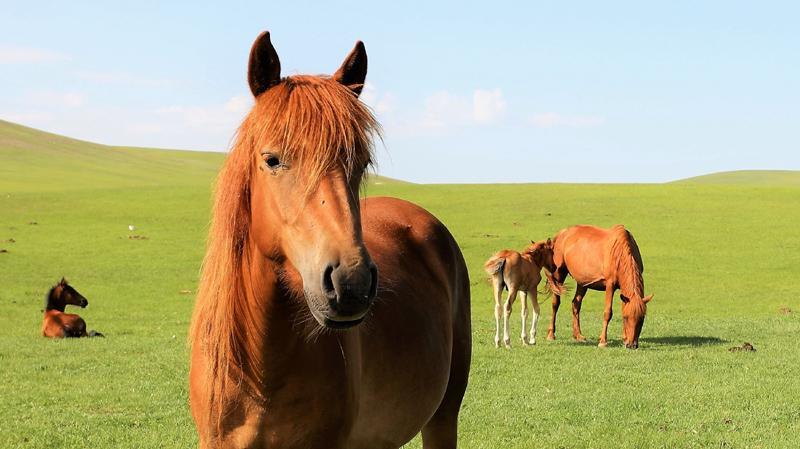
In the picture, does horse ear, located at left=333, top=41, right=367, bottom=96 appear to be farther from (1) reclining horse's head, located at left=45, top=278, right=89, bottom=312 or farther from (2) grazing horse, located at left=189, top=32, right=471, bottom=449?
(1) reclining horse's head, located at left=45, top=278, right=89, bottom=312

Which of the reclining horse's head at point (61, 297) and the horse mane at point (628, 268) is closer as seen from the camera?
the horse mane at point (628, 268)

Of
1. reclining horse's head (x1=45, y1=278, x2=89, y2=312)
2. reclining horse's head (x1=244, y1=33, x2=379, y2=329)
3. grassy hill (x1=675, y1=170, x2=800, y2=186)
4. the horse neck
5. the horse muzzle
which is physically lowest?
reclining horse's head (x1=45, y1=278, x2=89, y2=312)

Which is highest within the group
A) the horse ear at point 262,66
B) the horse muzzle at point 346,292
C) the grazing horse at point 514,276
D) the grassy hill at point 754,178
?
the horse ear at point 262,66

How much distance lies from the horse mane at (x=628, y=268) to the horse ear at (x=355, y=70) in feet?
41.4

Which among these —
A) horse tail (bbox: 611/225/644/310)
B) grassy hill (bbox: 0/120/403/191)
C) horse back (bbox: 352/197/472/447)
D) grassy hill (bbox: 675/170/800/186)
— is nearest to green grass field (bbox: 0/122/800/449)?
horse tail (bbox: 611/225/644/310)

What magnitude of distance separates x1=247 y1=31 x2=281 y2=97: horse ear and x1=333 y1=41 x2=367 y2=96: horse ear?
27cm

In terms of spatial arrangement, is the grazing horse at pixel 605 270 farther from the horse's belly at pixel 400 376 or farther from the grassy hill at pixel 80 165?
the grassy hill at pixel 80 165

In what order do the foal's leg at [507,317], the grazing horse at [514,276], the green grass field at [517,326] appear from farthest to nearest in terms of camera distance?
1. the grazing horse at [514,276]
2. the foal's leg at [507,317]
3. the green grass field at [517,326]

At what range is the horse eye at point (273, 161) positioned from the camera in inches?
120

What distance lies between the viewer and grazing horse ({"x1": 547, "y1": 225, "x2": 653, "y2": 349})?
15250 millimetres

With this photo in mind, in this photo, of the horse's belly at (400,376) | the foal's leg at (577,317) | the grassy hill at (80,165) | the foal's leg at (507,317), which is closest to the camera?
the horse's belly at (400,376)

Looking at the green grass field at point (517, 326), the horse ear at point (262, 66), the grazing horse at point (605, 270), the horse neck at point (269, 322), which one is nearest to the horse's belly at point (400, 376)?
the horse neck at point (269, 322)

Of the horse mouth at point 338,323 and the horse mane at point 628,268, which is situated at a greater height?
the horse mouth at point 338,323

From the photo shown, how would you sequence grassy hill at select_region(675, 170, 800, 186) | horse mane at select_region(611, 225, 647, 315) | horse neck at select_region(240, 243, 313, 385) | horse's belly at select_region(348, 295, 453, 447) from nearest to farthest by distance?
horse neck at select_region(240, 243, 313, 385)
horse's belly at select_region(348, 295, 453, 447)
horse mane at select_region(611, 225, 647, 315)
grassy hill at select_region(675, 170, 800, 186)
